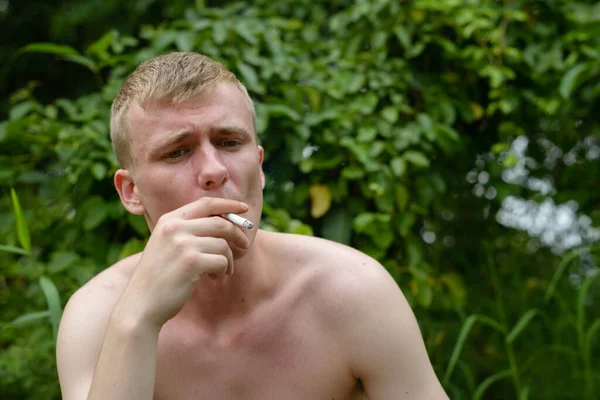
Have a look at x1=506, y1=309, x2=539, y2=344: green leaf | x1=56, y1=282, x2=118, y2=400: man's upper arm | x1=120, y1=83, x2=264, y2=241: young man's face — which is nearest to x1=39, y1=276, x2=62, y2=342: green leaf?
x1=56, y1=282, x2=118, y2=400: man's upper arm

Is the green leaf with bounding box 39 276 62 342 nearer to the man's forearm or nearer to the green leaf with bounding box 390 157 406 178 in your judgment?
the man's forearm

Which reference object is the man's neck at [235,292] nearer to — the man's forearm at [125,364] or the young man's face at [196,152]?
the young man's face at [196,152]

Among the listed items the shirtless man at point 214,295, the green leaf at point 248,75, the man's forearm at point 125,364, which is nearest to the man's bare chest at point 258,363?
the shirtless man at point 214,295

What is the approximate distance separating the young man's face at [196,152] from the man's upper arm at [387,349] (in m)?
0.35

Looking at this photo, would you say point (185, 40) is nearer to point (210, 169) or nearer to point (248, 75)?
point (248, 75)

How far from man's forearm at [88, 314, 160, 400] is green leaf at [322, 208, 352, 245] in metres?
1.36

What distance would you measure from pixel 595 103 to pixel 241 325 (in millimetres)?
2235

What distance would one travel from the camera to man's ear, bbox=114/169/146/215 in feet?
6.13

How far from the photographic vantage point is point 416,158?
113 inches

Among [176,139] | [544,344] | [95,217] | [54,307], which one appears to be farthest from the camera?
[544,344]

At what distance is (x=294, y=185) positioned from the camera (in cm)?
299

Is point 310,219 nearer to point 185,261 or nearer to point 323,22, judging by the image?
point 323,22

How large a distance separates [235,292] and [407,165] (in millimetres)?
1347

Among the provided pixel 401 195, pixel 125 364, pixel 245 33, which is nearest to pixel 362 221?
pixel 401 195
